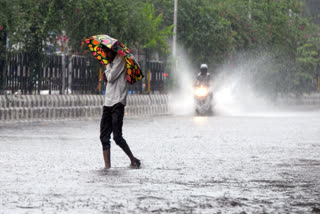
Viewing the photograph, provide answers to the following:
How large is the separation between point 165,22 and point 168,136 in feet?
76.7

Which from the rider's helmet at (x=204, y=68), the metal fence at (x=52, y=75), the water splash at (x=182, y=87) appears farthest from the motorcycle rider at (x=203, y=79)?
the metal fence at (x=52, y=75)

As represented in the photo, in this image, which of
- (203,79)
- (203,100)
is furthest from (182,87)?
(203,100)

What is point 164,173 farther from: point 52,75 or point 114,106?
point 52,75

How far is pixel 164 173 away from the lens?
12.2 metres

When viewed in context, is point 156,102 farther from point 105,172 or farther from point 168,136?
point 105,172

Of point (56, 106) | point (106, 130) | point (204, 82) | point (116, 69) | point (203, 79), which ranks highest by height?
point (116, 69)

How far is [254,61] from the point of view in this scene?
5172 centimetres

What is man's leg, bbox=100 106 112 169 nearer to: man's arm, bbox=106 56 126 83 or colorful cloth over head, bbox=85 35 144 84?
man's arm, bbox=106 56 126 83

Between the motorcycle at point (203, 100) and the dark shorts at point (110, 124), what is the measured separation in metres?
21.2

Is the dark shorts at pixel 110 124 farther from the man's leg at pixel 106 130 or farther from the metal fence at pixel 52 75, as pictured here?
the metal fence at pixel 52 75

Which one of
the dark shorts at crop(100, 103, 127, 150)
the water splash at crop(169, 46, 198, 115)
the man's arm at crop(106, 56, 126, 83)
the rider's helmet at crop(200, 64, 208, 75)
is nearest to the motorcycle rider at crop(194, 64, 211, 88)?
the rider's helmet at crop(200, 64, 208, 75)

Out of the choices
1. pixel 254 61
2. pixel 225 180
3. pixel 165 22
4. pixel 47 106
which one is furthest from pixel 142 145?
pixel 254 61

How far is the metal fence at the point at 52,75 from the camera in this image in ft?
89.1

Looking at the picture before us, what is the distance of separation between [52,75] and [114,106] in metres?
16.7
